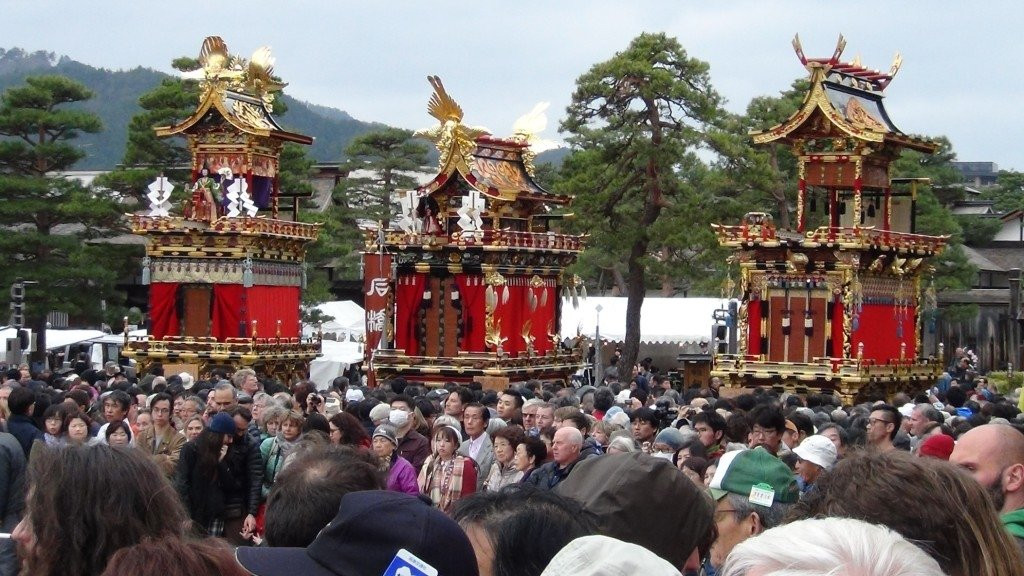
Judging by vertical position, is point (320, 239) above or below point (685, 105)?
below

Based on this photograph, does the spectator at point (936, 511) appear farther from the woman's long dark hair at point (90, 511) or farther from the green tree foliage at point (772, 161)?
the green tree foliage at point (772, 161)

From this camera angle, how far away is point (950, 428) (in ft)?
39.4

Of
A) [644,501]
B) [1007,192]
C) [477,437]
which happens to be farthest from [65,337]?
[1007,192]

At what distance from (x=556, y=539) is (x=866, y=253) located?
2790 cm

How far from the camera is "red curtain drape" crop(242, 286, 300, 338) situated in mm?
34969

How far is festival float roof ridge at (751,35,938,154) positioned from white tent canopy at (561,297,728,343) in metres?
7.75

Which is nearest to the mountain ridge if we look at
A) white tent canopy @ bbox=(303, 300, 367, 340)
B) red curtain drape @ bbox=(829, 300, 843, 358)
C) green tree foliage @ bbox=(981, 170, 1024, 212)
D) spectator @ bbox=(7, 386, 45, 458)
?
green tree foliage @ bbox=(981, 170, 1024, 212)

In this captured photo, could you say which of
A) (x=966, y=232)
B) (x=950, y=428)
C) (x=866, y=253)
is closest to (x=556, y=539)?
(x=950, y=428)

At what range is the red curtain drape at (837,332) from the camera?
30703mm

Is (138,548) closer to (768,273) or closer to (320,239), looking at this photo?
(768,273)

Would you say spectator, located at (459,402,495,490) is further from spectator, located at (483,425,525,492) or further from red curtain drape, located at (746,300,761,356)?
red curtain drape, located at (746,300,761,356)

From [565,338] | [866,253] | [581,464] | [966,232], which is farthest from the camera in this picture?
[966,232]

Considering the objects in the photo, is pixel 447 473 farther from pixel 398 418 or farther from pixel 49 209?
pixel 49 209

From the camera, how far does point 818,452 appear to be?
331 inches
